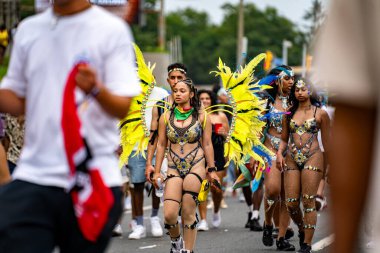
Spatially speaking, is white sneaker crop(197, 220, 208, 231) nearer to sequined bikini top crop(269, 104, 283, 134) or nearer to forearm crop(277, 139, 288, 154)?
sequined bikini top crop(269, 104, 283, 134)

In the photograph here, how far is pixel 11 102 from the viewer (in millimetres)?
4891

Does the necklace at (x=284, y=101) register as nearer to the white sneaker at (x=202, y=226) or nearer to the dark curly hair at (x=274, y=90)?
the dark curly hair at (x=274, y=90)

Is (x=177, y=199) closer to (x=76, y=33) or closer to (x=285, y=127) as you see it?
(x=285, y=127)

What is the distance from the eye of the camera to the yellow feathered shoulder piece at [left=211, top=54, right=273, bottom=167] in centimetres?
1280

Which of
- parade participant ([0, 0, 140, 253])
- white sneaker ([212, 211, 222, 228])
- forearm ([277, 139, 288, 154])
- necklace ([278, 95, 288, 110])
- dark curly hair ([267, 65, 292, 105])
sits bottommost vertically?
white sneaker ([212, 211, 222, 228])

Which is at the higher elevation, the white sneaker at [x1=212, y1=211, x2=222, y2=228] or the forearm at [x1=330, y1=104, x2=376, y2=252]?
the forearm at [x1=330, y1=104, x2=376, y2=252]

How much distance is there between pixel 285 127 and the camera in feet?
39.1

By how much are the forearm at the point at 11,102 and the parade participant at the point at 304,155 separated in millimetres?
6778

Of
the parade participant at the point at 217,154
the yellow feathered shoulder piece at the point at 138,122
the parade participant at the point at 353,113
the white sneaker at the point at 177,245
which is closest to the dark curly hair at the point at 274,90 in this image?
the parade participant at the point at 217,154

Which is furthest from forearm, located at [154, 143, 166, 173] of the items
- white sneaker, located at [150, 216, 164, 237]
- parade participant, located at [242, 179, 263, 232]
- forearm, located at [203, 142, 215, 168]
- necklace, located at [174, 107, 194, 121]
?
parade participant, located at [242, 179, 263, 232]

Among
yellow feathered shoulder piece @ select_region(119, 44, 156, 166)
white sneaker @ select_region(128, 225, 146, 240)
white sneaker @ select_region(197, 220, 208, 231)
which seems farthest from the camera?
white sneaker @ select_region(197, 220, 208, 231)

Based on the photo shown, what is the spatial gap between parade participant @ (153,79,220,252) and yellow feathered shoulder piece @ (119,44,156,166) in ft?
3.40

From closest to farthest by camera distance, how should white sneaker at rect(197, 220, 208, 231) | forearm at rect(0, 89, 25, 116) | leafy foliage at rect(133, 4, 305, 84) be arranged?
forearm at rect(0, 89, 25, 116) → white sneaker at rect(197, 220, 208, 231) → leafy foliage at rect(133, 4, 305, 84)

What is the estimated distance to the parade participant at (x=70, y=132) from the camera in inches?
174
